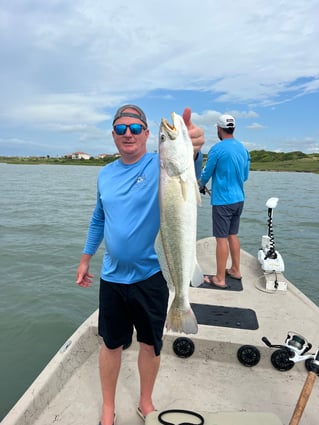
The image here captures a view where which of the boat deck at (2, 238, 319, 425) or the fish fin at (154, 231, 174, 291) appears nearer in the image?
the fish fin at (154, 231, 174, 291)

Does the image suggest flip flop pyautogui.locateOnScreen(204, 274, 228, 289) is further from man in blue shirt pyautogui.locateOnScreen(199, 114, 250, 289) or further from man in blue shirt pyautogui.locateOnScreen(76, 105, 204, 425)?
man in blue shirt pyautogui.locateOnScreen(76, 105, 204, 425)

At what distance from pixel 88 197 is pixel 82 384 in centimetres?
2506

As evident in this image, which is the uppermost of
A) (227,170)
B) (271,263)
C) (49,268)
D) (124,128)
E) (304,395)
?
Answer: (124,128)

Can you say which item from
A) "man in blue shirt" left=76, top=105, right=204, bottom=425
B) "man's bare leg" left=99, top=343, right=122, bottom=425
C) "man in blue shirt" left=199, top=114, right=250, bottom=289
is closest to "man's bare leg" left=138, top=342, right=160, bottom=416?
"man in blue shirt" left=76, top=105, right=204, bottom=425

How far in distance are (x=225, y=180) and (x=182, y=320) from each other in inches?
127

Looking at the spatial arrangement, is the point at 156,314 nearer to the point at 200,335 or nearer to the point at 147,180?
the point at 147,180

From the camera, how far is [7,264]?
10680 millimetres

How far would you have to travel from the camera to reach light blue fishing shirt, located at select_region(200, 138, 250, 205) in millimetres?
5344

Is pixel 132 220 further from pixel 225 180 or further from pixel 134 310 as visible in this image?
pixel 225 180

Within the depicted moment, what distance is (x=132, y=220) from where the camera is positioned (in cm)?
267

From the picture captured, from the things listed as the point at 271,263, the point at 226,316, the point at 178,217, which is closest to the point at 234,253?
the point at 271,263

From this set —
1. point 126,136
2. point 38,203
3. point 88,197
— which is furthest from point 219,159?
point 88,197

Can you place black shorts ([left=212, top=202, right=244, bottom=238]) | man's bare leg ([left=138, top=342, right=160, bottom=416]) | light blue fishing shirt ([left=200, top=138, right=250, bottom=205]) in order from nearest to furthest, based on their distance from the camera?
man's bare leg ([left=138, top=342, right=160, bottom=416]) < light blue fishing shirt ([left=200, top=138, right=250, bottom=205]) < black shorts ([left=212, top=202, right=244, bottom=238])

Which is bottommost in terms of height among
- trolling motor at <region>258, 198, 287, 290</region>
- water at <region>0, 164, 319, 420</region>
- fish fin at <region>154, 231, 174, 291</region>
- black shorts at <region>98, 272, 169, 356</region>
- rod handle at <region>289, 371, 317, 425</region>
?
water at <region>0, 164, 319, 420</region>
